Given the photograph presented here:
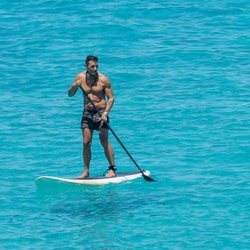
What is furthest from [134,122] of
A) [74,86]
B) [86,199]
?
[86,199]

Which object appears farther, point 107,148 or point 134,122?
point 134,122

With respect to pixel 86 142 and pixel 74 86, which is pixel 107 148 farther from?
pixel 74 86

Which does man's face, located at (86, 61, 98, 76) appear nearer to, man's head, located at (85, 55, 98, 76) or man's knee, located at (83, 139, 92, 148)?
man's head, located at (85, 55, 98, 76)

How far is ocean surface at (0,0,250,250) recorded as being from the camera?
58.0 ft

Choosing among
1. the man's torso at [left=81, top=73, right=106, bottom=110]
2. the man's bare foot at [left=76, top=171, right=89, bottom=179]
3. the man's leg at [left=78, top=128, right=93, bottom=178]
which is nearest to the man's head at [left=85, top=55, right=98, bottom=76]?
the man's torso at [left=81, top=73, right=106, bottom=110]

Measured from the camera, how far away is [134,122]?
23.2 m

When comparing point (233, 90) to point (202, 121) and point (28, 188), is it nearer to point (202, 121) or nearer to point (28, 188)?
point (202, 121)

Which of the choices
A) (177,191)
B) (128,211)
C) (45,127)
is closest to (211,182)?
(177,191)

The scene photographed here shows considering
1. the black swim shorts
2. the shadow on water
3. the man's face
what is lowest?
the shadow on water

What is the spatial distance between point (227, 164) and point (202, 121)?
2624 mm

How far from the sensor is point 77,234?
17.4 m

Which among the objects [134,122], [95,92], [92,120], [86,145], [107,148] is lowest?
[134,122]

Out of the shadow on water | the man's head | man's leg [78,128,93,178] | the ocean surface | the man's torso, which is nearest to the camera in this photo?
the ocean surface

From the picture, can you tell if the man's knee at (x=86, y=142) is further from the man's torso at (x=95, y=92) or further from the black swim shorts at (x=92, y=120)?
the man's torso at (x=95, y=92)
